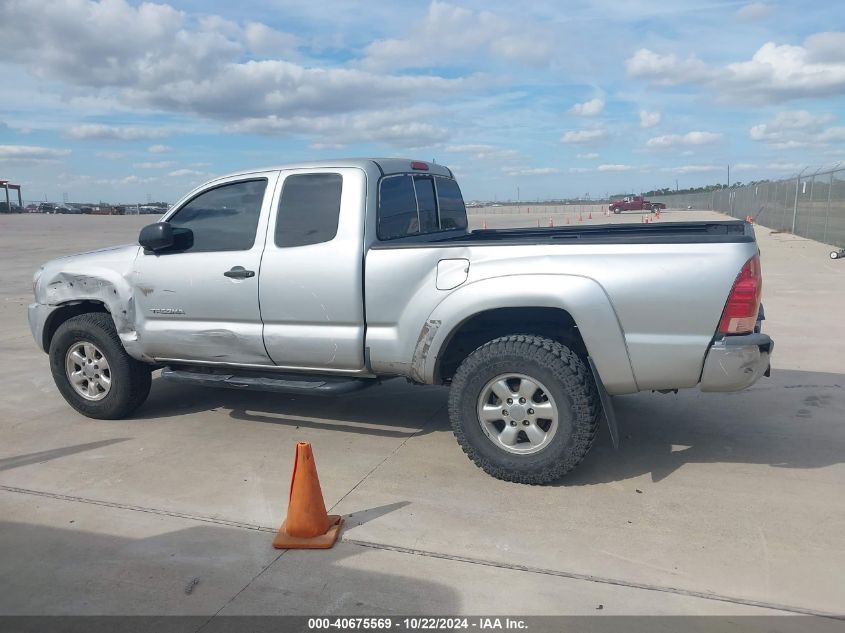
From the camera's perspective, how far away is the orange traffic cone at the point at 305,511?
388 centimetres

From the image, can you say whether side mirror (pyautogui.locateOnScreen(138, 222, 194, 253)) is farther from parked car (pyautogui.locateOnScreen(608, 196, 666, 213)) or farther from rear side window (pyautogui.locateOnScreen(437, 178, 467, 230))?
parked car (pyautogui.locateOnScreen(608, 196, 666, 213))

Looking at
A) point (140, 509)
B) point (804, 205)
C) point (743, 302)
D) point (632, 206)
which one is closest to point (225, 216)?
point (140, 509)

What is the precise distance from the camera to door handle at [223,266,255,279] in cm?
524

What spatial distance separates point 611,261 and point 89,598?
3217 mm

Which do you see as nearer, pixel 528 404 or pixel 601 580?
pixel 601 580

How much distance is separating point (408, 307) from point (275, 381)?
4.04 feet

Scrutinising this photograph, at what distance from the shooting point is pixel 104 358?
5.98 meters

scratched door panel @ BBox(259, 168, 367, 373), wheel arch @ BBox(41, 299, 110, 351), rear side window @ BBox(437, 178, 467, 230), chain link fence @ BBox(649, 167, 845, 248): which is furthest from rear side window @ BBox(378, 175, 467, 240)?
chain link fence @ BBox(649, 167, 845, 248)

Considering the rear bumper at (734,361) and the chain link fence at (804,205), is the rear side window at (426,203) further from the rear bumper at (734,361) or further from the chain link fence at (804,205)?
the chain link fence at (804,205)

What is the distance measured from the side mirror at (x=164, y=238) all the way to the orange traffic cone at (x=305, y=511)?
2366mm

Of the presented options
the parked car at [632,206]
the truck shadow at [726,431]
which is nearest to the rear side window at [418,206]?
the truck shadow at [726,431]

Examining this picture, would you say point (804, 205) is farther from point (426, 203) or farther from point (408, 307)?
point (408, 307)

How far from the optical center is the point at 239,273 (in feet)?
17.3

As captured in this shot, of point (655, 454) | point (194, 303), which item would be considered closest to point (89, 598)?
point (194, 303)
